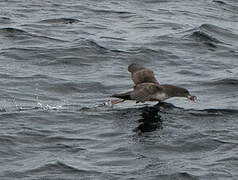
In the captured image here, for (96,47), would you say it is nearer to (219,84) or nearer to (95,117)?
(219,84)

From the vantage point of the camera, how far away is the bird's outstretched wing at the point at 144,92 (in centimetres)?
1490

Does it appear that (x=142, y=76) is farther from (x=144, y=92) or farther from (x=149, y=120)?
(x=149, y=120)

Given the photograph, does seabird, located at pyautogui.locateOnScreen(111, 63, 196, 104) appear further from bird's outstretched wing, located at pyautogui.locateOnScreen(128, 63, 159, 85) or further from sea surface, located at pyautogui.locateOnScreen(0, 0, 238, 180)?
sea surface, located at pyautogui.locateOnScreen(0, 0, 238, 180)

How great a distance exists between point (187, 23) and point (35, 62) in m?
6.28

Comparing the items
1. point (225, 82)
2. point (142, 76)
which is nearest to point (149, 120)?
point (142, 76)

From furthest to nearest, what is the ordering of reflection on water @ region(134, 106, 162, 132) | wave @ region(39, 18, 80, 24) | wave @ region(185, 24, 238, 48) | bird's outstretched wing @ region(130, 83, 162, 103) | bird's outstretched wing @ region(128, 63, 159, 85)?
wave @ region(39, 18, 80, 24) → wave @ region(185, 24, 238, 48) → bird's outstretched wing @ region(128, 63, 159, 85) → bird's outstretched wing @ region(130, 83, 162, 103) → reflection on water @ region(134, 106, 162, 132)

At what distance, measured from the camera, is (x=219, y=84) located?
57.2 feet

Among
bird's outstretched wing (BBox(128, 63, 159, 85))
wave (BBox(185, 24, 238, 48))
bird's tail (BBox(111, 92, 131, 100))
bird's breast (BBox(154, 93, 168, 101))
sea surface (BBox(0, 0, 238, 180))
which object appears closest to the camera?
sea surface (BBox(0, 0, 238, 180))

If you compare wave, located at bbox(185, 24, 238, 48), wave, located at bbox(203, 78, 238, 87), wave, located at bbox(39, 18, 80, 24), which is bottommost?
wave, located at bbox(185, 24, 238, 48)

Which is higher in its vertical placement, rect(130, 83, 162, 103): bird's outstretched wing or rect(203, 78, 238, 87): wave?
rect(130, 83, 162, 103): bird's outstretched wing

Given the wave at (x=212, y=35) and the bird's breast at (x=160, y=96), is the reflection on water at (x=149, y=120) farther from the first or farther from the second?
the wave at (x=212, y=35)

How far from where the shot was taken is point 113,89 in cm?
1683

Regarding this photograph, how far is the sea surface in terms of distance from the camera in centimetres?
1267

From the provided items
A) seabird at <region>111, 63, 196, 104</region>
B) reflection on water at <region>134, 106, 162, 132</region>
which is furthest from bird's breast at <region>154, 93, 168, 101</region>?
reflection on water at <region>134, 106, 162, 132</region>
